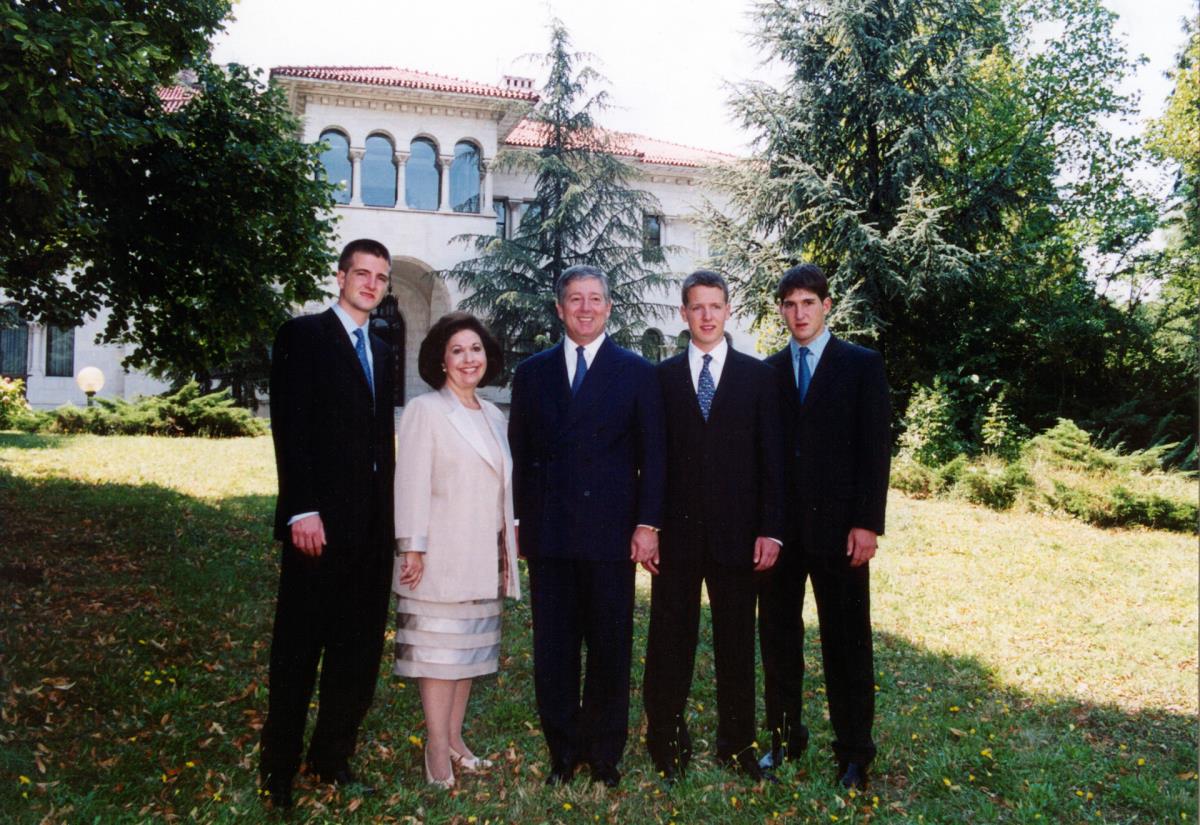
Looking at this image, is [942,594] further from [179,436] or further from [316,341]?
[179,436]

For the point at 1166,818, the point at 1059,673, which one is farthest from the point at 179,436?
the point at 1166,818

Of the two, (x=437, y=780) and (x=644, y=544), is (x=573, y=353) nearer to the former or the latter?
(x=644, y=544)

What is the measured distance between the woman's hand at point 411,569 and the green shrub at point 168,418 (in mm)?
15735

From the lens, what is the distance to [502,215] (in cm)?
2517

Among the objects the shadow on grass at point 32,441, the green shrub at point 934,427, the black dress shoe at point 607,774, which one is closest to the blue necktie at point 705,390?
the black dress shoe at point 607,774

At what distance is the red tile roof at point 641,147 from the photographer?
66.9 ft

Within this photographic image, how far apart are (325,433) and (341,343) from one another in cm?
42

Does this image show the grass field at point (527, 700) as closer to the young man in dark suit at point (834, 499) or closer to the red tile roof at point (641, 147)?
the young man in dark suit at point (834, 499)

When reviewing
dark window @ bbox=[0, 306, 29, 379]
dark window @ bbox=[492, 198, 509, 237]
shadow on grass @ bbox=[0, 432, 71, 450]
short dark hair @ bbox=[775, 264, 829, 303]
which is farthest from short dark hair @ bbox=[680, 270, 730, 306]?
dark window @ bbox=[0, 306, 29, 379]

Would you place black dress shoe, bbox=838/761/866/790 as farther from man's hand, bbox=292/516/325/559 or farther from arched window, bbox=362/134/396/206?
arched window, bbox=362/134/396/206

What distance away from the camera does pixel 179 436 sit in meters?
18.2

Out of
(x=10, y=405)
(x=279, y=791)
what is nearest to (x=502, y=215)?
(x=10, y=405)

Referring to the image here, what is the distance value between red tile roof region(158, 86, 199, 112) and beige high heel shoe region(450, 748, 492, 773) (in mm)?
6635

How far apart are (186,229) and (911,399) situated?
14.7 meters
